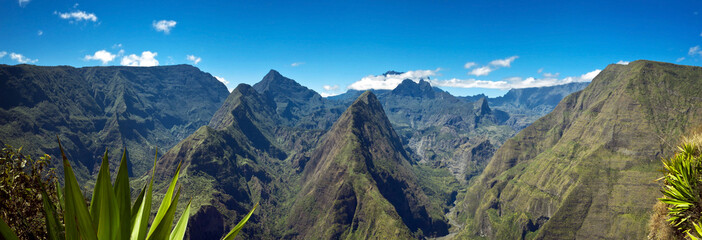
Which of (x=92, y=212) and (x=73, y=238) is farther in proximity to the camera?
(x=92, y=212)

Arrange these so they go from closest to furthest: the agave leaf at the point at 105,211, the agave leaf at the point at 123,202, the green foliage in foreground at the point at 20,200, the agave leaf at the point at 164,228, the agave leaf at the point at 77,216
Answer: the agave leaf at the point at 77,216
the agave leaf at the point at 105,211
the agave leaf at the point at 123,202
the agave leaf at the point at 164,228
the green foliage in foreground at the point at 20,200

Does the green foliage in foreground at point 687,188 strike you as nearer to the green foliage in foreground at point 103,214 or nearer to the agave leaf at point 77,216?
the green foliage in foreground at point 103,214

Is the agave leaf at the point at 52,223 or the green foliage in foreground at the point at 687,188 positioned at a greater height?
the agave leaf at the point at 52,223

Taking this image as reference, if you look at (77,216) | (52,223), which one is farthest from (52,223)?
(77,216)

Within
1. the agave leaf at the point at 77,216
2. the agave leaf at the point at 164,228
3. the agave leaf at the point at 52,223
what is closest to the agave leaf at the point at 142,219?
the agave leaf at the point at 164,228

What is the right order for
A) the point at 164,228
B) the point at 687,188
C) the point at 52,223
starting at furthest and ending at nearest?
the point at 687,188 < the point at 164,228 < the point at 52,223

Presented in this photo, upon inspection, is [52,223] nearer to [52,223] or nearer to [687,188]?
[52,223]

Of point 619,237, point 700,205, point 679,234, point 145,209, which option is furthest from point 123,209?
point 619,237

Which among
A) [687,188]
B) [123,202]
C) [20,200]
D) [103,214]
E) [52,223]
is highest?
[123,202]

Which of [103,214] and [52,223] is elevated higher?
[103,214]

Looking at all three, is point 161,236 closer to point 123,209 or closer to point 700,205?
point 123,209

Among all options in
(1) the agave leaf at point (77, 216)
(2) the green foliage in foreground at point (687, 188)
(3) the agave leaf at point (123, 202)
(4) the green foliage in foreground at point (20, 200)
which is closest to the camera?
(1) the agave leaf at point (77, 216)
